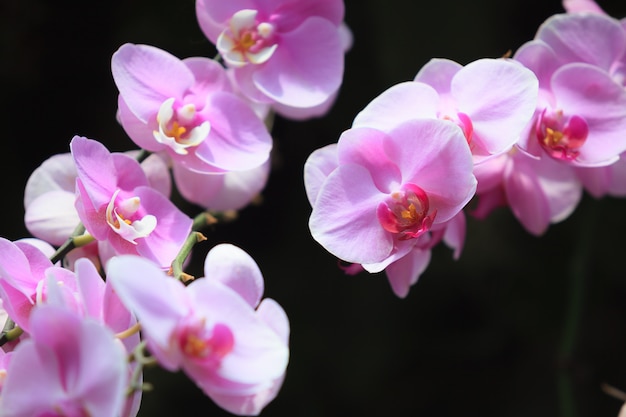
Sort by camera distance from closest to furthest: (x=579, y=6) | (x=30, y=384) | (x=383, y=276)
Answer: (x=30, y=384) → (x=579, y=6) → (x=383, y=276)

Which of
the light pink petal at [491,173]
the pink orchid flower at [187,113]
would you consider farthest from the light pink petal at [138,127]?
the light pink petal at [491,173]

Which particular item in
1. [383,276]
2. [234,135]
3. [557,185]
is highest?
[234,135]

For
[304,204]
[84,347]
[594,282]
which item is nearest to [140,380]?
[84,347]

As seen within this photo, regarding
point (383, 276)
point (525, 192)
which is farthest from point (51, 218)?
point (383, 276)

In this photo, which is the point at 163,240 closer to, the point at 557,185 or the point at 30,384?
the point at 30,384

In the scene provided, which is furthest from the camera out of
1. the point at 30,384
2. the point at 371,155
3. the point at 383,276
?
the point at 383,276

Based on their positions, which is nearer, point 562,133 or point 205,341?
point 205,341

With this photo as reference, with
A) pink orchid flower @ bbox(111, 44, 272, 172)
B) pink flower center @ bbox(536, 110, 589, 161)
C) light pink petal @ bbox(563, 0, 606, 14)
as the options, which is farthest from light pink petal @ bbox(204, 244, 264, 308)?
light pink petal @ bbox(563, 0, 606, 14)

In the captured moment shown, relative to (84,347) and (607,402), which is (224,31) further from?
(607,402)
